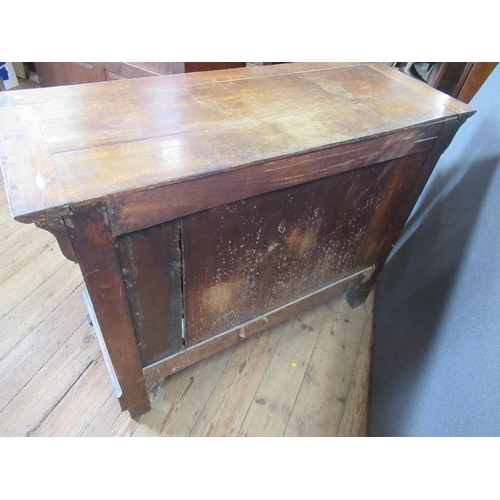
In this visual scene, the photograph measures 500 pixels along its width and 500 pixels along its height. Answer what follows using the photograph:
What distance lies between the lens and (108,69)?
184cm

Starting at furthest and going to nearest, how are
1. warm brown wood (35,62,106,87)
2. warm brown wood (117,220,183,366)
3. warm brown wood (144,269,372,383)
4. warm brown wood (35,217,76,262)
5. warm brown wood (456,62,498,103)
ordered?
warm brown wood (35,62,106,87), warm brown wood (456,62,498,103), warm brown wood (144,269,372,383), warm brown wood (117,220,183,366), warm brown wood (35,217,76,262)

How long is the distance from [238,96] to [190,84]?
13 cm

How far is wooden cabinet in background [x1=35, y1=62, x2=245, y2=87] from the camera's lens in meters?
1.58

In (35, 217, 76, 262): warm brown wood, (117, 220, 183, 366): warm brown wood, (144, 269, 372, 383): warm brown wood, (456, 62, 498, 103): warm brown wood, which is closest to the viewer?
(35, 217, 76, 262): warm brown wood

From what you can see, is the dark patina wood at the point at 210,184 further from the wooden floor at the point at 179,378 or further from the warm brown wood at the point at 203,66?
the warm brown wood at the point at 203,66

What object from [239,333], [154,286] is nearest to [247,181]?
[154,286]

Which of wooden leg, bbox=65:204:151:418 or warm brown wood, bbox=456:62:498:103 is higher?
warm brown wood, bbox=456:62:498:103

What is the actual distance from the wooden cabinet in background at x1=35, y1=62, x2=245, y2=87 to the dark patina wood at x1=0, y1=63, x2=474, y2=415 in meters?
0.75

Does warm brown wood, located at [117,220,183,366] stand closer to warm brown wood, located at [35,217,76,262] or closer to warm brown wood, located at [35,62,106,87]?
warm brown wood, located at [35,217,76,262]

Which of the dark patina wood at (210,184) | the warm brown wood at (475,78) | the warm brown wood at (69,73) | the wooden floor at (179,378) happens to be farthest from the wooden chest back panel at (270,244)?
the warm brown wood at (69,73)

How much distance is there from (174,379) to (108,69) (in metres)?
1.60

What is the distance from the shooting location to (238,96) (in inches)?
33.7

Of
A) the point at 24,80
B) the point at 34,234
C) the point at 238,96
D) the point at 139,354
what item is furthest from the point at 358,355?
the point at 24,80

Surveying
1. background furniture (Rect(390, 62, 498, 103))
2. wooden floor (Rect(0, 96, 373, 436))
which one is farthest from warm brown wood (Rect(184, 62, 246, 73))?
wooden floor (Rect(0, 96, 373, 436))
